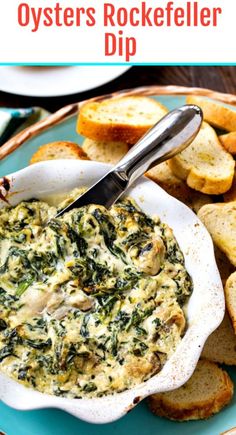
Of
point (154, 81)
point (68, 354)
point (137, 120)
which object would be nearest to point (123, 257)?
point (68, 354)

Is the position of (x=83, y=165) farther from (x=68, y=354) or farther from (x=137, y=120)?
(x=68, y=354)

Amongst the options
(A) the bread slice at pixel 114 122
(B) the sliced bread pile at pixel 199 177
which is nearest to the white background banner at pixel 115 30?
(B) the sliced bread pile at pixel 199 177

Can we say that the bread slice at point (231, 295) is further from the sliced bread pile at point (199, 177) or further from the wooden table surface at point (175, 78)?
the wooden table surface at point (175, 78)

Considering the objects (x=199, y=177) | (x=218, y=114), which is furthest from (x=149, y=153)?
(x=218, y=114)

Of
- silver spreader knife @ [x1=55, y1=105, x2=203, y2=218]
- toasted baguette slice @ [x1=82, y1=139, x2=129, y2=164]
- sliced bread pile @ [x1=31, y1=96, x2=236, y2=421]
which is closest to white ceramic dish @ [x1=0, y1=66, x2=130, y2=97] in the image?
sliced bread pile @ [x1=31, y1=96, x2=236, y2=421]

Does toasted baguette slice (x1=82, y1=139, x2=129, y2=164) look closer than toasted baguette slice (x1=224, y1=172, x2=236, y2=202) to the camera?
No

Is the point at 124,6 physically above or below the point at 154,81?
above

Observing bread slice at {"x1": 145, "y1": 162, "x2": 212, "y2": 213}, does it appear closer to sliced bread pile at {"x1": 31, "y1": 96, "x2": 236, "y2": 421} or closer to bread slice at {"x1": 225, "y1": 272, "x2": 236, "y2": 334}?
sliced bread pile at {"x1": 31, "y1": 96, "x2": 236, "y2": 421}
